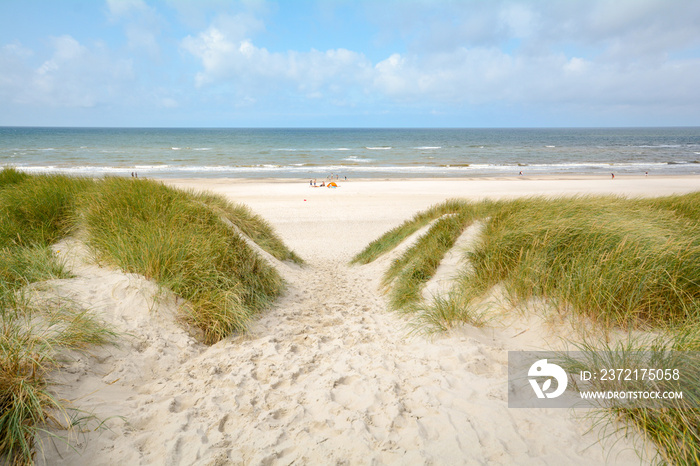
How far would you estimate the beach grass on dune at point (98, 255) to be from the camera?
8.45ft

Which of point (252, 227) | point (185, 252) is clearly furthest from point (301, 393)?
point (252, 227)

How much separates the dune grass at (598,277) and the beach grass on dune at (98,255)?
2.52 meters

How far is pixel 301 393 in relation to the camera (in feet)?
11.1

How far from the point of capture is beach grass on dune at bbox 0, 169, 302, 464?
101 inches

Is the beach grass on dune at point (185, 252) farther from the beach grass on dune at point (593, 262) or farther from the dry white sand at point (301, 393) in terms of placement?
the beach grass on dune at point (593, 262)

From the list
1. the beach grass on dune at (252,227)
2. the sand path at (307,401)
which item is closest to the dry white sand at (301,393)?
the sand path at (307,401)

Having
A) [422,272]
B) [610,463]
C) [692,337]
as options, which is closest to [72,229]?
[422,272]

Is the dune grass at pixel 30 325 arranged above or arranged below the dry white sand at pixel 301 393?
above

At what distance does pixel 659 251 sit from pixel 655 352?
171 cm

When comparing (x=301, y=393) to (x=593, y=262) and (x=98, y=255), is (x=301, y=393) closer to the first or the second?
(x=593, y=262)

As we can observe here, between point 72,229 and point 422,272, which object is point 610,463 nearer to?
point 422,272

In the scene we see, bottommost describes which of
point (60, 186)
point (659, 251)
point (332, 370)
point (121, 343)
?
point (332, 370)

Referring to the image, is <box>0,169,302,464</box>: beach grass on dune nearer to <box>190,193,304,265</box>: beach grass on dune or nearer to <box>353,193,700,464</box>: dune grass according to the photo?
<box>190,193,304,265</box>: beach grass on dune

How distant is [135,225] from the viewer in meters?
5.71
